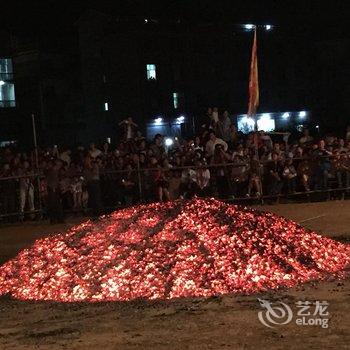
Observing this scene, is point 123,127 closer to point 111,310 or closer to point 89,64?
point 111,310

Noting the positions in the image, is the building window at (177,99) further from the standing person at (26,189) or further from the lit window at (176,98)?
the standing person at (26,189)

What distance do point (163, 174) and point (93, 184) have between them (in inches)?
65.9

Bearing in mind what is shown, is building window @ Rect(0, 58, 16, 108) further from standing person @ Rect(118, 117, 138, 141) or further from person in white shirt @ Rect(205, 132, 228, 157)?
person in white shirt @ Rect(205, 132, 228, 157)

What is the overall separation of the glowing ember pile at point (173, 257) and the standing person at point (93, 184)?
6.19m

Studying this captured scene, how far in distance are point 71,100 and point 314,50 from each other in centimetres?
1644

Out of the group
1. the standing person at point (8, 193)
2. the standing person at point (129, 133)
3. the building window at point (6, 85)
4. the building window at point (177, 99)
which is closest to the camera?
the standing person at point (8, 193)

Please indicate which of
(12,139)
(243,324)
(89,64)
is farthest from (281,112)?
(243,324)

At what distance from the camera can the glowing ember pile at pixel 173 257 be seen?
820cm

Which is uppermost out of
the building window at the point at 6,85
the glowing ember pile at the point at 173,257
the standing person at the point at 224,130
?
the building window at the point at 6,85

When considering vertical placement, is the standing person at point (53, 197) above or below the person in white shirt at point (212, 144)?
below

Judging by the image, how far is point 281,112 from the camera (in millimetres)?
43719
